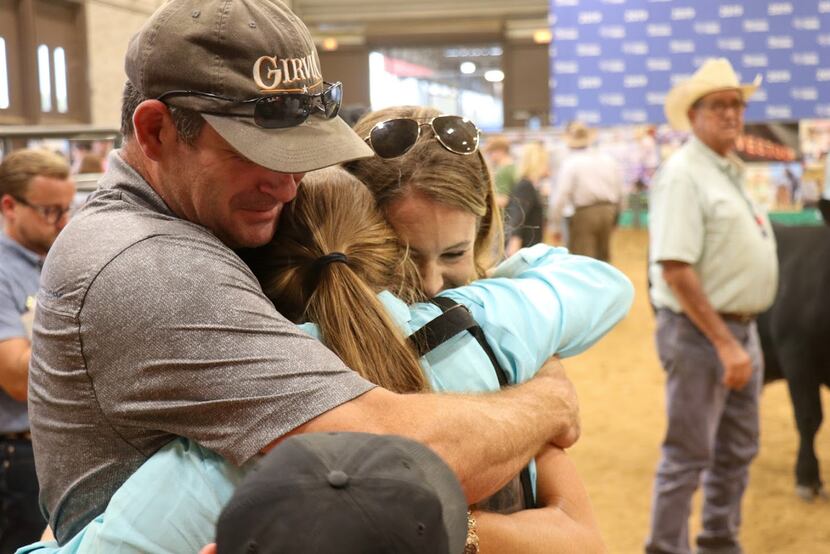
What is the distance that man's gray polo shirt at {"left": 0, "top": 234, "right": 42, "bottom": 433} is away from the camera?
306 cm

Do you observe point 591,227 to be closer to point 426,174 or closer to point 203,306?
point 426,174

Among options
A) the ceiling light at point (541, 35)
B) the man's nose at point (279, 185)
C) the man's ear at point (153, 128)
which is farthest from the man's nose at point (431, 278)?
the ceiling light at point (541, 35)

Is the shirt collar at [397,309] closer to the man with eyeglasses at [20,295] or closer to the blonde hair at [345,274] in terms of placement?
the blonde hair at [345,274]

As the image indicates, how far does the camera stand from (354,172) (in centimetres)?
163

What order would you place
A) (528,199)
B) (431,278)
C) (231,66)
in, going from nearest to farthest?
(231,66)
(431,278)
(528,199)

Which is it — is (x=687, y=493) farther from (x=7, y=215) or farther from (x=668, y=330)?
(x=7, y=215)

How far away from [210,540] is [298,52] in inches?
25.9

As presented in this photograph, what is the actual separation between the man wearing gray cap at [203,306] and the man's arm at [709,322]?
257 cm

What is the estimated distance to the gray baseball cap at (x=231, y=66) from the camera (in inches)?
50.1

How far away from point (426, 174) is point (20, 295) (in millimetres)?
2069

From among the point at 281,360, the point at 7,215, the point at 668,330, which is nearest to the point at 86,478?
the point at 281,360

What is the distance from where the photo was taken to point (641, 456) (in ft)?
19.1

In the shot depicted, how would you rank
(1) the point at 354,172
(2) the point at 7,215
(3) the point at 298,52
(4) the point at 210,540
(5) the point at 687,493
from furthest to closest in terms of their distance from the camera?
(5) the point at 687,493 < (2) the point at 7,215 < (1) the point at 354,172 < (3) the point at 298,52 < (4) the point at 210,540

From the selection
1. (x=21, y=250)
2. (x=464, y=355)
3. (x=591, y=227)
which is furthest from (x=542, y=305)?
(x=591, y=227)
